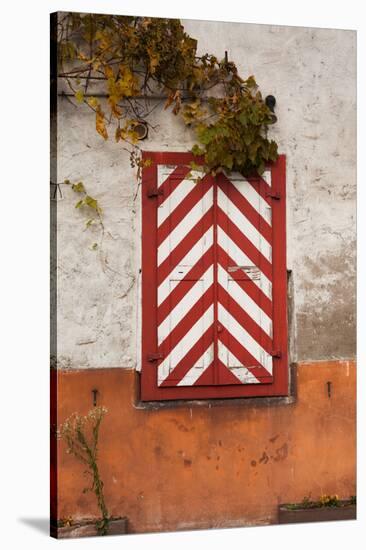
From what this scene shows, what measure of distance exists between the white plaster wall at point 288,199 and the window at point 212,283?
99mm

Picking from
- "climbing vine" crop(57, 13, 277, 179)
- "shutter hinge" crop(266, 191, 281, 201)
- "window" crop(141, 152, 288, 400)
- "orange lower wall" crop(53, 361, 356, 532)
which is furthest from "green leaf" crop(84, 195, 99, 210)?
"shutter hinge" crop(266, 191, 281, 201)

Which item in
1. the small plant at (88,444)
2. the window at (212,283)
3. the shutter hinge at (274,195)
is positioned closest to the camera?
the small plant at (88,444)

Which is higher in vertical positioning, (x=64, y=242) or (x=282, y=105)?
(x=282, y=105)

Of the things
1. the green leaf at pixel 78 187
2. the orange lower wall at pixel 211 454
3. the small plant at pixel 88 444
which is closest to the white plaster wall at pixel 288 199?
the green leaf at pixel 78 187

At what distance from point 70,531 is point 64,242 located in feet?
5.68

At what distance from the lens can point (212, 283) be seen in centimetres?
830

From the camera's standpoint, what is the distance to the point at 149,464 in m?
8.19

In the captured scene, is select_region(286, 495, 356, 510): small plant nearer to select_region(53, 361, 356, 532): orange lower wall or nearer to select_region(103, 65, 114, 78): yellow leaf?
select_region(53, 361, 356, 532): orange lower wall

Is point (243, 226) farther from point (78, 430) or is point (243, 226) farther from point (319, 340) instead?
point (78, 430)

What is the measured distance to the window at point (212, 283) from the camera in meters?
8.21

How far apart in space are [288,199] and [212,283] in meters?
0.76

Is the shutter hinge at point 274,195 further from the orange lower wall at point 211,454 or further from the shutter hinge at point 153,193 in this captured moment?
the orange lower wall at point 211,454

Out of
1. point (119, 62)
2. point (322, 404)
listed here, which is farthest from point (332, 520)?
point (119, 62)

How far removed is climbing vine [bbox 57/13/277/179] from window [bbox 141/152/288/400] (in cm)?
17
